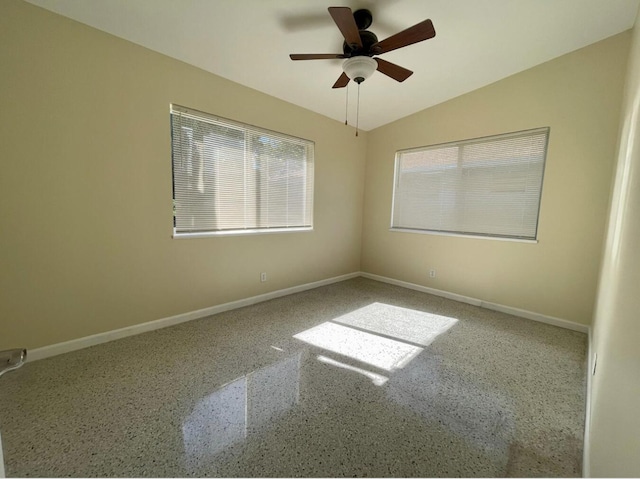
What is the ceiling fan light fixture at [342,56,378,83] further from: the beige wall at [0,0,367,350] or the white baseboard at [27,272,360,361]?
the white baseboard at [27,272,360,361]

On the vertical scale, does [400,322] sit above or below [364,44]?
below

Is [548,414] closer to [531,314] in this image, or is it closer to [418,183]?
[531,314]

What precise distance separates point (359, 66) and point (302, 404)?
2.62 m

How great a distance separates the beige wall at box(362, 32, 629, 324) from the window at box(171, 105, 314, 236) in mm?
2016

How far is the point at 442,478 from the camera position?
1266 mm

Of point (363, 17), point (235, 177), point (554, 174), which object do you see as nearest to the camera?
point (363, 17)

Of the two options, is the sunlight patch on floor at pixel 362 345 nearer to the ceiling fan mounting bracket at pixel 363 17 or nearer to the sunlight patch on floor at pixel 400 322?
the sunlight patch on floor at pixel 400 322

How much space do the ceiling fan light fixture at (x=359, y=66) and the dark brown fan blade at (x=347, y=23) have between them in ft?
0.39

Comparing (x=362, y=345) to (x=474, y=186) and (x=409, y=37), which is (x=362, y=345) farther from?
(x=474, y=186)

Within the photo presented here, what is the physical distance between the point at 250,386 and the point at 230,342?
2.28ft

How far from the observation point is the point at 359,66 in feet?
7.28

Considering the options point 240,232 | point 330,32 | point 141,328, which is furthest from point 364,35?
point 141,328

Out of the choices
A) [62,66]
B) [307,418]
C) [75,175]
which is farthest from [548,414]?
[62,66]

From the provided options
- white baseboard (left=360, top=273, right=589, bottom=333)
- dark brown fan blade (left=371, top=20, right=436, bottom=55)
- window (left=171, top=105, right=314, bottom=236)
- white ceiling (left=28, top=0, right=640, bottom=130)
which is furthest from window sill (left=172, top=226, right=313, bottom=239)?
dark brown fan blade (left=371, top=20, right=436, bottom=55)
